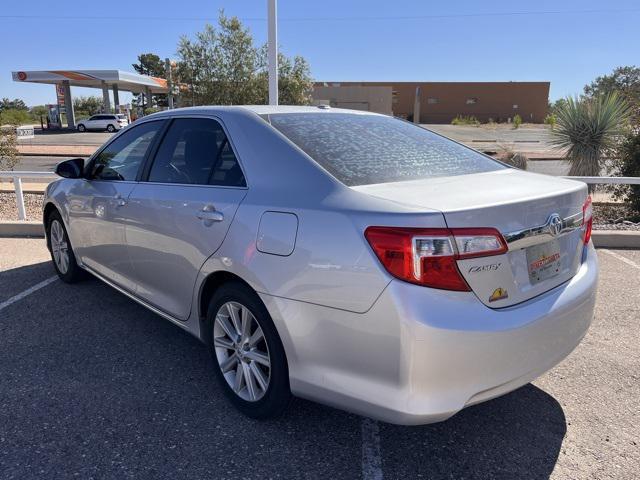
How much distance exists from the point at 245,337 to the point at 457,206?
1.35 m

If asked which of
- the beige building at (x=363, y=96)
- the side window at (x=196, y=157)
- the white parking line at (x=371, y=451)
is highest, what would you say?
the beige building at (x=363, y=96)

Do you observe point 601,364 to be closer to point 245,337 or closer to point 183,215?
point 245,337

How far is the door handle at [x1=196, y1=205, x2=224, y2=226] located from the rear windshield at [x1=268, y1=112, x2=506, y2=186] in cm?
57

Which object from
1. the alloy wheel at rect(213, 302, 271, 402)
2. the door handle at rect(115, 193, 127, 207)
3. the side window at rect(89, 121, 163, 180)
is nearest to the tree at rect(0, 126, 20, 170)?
the side window at rect(89, 121, 163, 180)

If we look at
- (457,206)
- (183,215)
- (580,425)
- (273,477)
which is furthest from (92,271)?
(580,425)

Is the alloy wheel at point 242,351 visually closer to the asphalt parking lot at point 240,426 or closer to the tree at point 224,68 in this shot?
the asphalt parking lot at point 240,426

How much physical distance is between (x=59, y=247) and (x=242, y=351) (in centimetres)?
311

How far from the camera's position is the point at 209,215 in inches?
115

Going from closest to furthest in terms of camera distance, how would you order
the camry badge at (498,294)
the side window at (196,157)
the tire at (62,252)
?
the camry badge at (498,294)
the side window at (196,157)
the tire at (62,252)

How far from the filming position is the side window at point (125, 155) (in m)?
3.82

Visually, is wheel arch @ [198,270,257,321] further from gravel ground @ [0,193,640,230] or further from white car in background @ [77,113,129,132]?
white car in background @ [77,113,129,132]

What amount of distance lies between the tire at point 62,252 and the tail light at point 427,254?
3.71 meters

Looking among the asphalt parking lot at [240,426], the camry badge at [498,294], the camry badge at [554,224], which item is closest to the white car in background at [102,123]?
the asphalt parking lot at [240,426]

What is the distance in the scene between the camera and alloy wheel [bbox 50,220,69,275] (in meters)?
5.02
